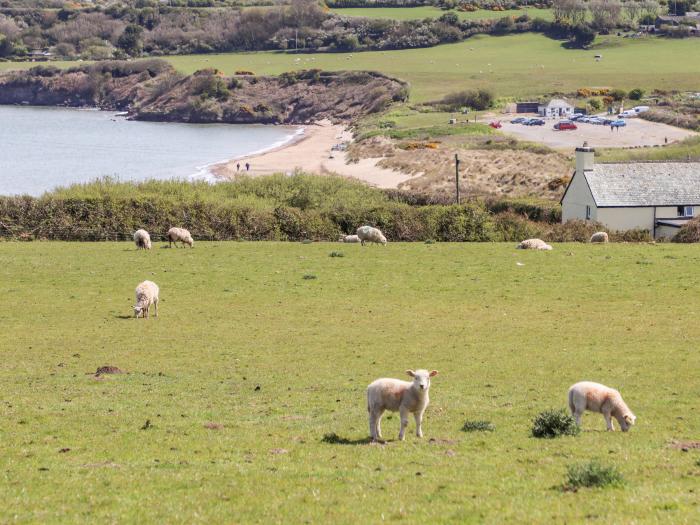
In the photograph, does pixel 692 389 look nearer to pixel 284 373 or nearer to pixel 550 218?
pixel 284 373

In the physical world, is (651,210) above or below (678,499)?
below

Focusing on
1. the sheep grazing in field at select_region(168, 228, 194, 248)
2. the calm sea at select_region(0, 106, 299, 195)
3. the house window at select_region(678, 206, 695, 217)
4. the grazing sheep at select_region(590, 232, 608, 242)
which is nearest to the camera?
the sheep grazing in field at select_region(168, 228, 194, 248)

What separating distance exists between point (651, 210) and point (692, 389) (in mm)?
44730

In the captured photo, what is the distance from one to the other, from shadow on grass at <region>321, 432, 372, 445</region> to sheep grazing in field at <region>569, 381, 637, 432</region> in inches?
157

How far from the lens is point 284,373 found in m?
25.8

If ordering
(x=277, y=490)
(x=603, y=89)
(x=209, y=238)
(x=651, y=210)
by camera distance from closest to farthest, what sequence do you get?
(x=277, y=490) < (x=209, y=238) < (x=651, y=210) < (x=603, y=89)

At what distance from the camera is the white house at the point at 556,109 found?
177 m

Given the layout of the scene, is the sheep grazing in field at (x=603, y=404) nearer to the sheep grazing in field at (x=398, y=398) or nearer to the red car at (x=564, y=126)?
the sheep grazing in field at (x=398, y=398)

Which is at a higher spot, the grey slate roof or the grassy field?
the grassy field

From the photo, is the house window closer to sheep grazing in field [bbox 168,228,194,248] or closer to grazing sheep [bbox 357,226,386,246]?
grazing sheep [bbox 357,226,386,246]

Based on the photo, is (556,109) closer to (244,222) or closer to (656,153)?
(656,153)

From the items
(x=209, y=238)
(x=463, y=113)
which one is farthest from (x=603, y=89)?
(x=209, y=238)

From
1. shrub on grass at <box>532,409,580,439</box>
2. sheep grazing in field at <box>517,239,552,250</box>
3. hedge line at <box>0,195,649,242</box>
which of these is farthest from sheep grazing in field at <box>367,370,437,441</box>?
hedge line at <box>0,195,649,242</box>

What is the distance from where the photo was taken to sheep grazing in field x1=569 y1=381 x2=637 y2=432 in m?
18.8
